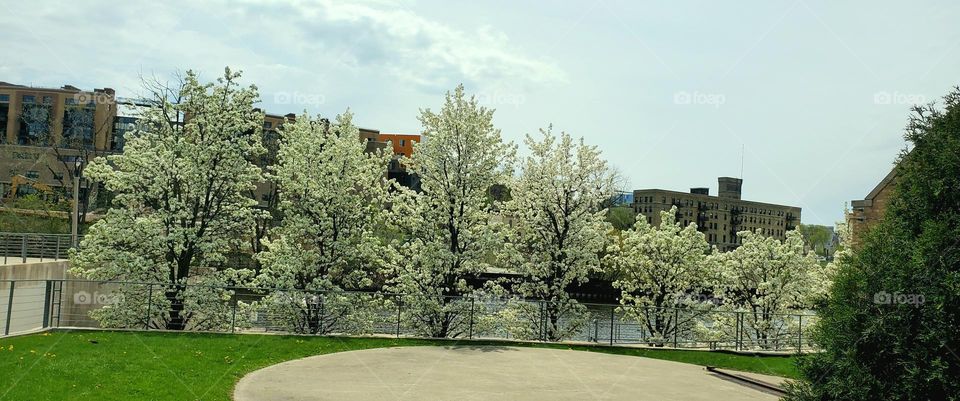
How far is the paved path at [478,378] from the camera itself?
1202cm

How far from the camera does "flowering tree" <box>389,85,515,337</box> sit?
2486 cm

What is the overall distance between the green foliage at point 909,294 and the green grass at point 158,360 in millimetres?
1783

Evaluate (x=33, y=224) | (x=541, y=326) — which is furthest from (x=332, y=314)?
(x=33, y=224)

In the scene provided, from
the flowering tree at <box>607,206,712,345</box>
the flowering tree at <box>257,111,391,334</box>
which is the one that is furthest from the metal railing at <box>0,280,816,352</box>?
the flowering tree at <box>607,206,712,345</box>

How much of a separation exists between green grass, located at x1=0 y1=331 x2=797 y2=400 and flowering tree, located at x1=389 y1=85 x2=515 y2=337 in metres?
4.90

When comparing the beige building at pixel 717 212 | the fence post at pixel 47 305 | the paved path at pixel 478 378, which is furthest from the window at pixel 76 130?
the beige building at pixel 717 212

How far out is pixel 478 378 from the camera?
13922 mm

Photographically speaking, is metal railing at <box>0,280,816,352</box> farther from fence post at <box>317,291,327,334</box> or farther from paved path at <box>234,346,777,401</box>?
paved path at <box>234,346,777,401</box>

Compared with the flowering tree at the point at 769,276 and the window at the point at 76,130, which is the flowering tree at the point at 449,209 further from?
the window at the point at 76,130

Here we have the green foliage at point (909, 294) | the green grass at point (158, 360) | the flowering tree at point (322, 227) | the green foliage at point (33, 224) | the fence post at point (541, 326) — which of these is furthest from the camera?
Answer: the green foliage at point (33, 224)

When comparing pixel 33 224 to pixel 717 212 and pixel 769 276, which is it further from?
pixel 717 212

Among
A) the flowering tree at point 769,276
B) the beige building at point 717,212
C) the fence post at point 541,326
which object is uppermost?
the beige building at point 717,212

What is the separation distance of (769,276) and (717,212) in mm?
128572

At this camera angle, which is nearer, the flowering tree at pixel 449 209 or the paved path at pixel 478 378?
the paved path at pixel 478 378
